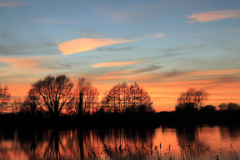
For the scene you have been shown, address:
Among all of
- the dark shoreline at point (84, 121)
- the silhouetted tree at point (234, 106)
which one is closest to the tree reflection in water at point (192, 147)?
the dark shoreline at point (84, 121)

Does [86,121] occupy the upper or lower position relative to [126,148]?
upper

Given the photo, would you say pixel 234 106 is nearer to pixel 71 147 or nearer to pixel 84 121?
pixel 84 121

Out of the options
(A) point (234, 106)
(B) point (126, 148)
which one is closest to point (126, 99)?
(B) point (126, 148)

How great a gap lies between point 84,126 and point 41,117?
40.8 feet

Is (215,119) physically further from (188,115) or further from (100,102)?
(100,102)

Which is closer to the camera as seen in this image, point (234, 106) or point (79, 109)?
point (79, 109)

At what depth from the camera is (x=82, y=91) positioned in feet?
270

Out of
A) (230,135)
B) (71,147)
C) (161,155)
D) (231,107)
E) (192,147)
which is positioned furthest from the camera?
(231,107)

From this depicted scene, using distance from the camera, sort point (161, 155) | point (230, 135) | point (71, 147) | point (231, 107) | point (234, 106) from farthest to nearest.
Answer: point (234, 106), point (231, 107), point (230, 135), point (71, 147), point (161, 155)

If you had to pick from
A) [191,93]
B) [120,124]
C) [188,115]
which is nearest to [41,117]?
[120,124]

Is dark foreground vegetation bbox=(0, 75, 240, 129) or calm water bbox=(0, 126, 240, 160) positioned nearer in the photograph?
calm water bbox=(0, 126, 240, 160)

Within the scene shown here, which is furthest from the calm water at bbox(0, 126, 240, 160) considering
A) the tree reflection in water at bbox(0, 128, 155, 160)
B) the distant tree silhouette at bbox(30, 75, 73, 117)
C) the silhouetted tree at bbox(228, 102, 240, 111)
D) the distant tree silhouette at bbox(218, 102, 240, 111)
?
the silhouetted tree at bbox(228, 102, 240, 111)

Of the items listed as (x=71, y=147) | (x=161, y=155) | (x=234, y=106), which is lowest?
(x=71, y=147)

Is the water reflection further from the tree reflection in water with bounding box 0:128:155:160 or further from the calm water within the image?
the tree reflection in water with bounding box 0:128:155:160
